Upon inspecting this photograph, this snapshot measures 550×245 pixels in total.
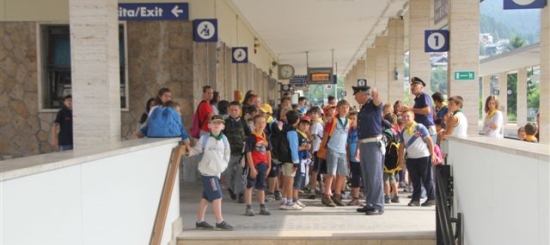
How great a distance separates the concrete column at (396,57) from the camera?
883 inches

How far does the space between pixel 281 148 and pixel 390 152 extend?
1795mm

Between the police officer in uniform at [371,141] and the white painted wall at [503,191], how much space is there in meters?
1.72

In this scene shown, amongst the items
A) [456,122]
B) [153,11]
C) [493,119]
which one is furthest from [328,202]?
[153,11]

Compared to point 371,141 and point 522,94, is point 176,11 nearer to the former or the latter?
point 371,141

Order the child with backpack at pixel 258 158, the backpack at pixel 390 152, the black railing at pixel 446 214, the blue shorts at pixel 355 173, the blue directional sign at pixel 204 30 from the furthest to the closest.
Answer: the blue directional sign at pixel 204 30, the backpack at pixel 390 152, the blue shorts at pixel 355 173, the child with backpack at pixel 258 158, the black railing at pixel 446 214

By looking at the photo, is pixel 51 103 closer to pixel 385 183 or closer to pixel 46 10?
pixel 46 10

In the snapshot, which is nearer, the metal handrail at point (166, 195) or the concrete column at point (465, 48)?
the metal handrail at point (166, 195)

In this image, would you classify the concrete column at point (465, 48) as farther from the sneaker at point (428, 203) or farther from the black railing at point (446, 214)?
the black railing at point (446, 214)

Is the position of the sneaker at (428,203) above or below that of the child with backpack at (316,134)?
below

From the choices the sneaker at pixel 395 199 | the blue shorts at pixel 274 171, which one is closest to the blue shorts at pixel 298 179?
the blue shorts at pixel 274 171

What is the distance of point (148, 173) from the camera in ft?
20.2

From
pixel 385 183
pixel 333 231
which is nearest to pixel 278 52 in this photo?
pixel 385 183

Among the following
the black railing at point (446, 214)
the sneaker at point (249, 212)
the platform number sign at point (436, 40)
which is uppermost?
the platform number sign at point (436, 40)

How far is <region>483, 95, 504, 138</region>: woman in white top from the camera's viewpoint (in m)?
10.5
